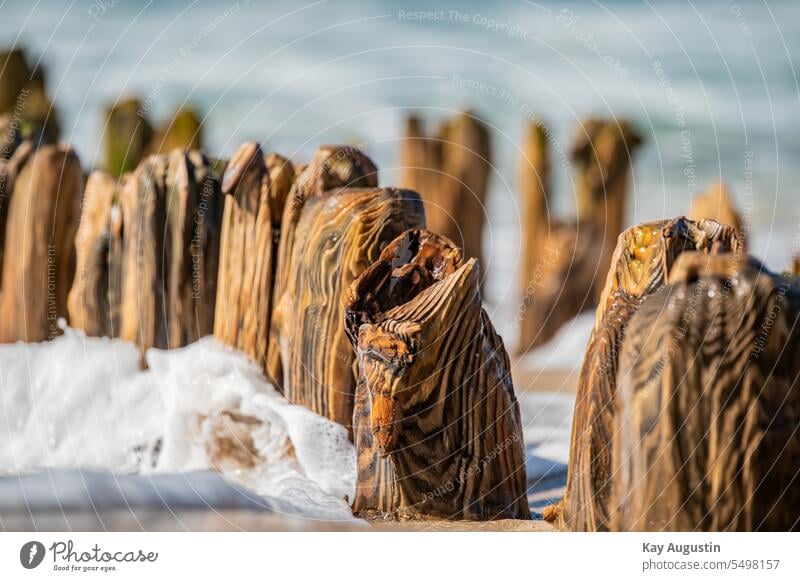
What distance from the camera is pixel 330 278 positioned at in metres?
5.67

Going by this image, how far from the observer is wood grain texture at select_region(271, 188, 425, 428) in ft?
18.1

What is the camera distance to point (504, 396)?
461 cm

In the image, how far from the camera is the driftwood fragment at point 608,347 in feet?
12.4

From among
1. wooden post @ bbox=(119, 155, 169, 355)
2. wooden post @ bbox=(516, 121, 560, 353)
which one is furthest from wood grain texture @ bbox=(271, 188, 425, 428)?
wooden post @ bbox=(516, 121, 560, 353)

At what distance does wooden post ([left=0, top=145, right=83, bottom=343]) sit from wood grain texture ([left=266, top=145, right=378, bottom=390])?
2.08 metres

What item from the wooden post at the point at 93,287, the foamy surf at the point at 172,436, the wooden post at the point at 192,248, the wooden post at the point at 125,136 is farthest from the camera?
the wooden post at the point at 125,136

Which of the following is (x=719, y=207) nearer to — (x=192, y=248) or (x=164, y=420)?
(x=192, y=248)

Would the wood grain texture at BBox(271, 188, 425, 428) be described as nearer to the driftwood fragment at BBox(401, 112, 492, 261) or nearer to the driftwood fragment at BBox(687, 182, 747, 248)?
the driftwood fragment at BBox(687, 182, 747, 248)

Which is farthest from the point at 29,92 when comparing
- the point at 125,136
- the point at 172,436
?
the point at 172,436

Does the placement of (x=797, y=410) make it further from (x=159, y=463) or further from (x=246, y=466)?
(x=159, y=463)

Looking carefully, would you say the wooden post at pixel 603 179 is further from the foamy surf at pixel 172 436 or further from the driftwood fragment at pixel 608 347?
the driftwood fragment at pixel 608 347

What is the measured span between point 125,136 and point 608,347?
1106 cm

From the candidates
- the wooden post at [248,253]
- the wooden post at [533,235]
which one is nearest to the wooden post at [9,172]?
the wooden post at [248,253]

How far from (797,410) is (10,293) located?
5.59 metres
